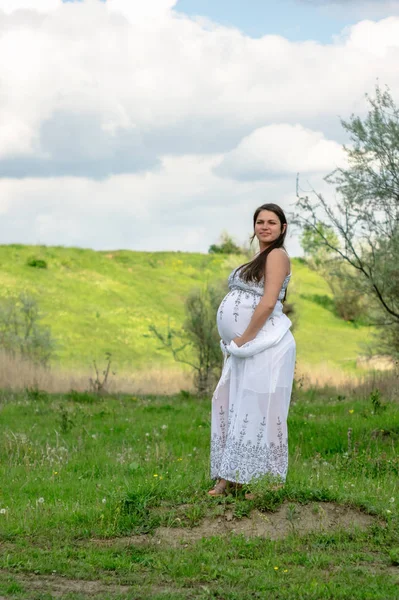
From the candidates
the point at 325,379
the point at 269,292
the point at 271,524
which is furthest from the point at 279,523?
the point at 325,379

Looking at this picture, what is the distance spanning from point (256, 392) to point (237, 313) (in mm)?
766

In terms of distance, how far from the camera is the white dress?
303 inches

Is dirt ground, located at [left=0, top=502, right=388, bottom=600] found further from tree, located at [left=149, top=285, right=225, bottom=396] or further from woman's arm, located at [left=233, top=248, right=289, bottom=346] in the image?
tree, located at [left=149, top=285, right=225, bottom=396]

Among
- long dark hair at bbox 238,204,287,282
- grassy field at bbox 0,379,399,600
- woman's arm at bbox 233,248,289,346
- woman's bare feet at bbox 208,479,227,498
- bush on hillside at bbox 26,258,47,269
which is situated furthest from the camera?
bush on hillside at bbox 26,258,47,269

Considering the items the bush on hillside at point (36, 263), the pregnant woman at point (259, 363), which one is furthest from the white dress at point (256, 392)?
the bush on hillside at point (36, 263)

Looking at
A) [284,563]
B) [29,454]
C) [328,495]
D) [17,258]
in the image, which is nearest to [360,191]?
[29,454]

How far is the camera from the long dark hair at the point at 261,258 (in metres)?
7.85

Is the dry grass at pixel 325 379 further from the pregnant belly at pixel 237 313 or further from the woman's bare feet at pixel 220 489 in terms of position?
the pregnant belly at pixel 237 313

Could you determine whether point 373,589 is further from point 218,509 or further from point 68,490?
point 68,490

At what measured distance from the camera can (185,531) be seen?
7332 millimetres

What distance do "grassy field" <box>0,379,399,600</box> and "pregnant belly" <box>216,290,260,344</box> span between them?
1443 mm

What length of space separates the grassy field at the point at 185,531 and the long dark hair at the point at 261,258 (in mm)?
1934

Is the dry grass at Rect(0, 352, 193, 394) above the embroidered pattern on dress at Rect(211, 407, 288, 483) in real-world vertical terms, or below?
below

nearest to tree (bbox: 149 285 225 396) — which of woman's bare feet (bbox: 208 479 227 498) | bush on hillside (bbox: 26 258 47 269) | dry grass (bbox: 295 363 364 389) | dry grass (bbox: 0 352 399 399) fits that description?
dry grass (bbox: 0 352 399 399)
